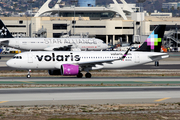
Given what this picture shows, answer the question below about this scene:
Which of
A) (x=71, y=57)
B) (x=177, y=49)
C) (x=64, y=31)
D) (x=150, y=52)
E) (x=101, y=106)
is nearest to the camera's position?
(x=101, y=106)

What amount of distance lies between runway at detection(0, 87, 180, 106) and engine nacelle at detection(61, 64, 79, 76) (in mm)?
8672

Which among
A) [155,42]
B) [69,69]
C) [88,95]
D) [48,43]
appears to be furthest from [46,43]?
[88,95]

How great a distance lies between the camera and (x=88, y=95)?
3106 cm

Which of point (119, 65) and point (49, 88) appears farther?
point (119, 65)

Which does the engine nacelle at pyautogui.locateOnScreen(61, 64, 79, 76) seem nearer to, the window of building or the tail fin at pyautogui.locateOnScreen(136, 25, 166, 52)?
the tail fin at pyautogui.locateOnScreen(136, 25, 166, 52)

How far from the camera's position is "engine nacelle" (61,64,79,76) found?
1731 inches

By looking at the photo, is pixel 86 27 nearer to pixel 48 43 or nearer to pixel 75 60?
pixel 48 43

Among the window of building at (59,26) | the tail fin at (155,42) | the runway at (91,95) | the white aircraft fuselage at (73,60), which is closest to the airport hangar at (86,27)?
the window of building at (59,26)

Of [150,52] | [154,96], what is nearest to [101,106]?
[154,96]

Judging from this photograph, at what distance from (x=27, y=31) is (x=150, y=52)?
122m

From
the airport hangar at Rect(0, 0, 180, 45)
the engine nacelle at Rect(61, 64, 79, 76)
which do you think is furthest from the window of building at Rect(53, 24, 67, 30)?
the engine nacelle at Rect(61, 64, 79, 76)

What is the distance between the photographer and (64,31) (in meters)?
160

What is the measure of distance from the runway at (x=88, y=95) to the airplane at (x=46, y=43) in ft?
185

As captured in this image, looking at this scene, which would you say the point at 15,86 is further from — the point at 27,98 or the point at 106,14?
the point at 106,14
